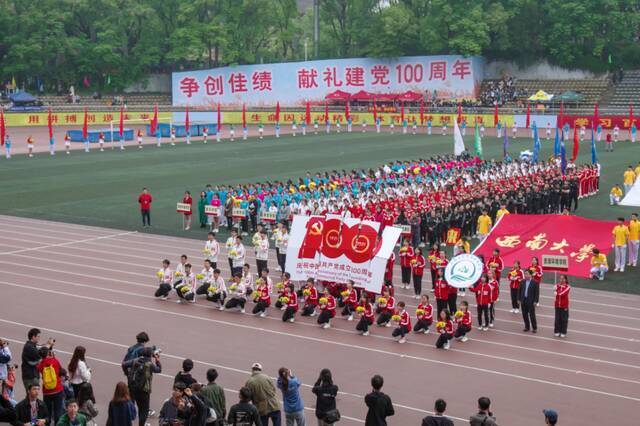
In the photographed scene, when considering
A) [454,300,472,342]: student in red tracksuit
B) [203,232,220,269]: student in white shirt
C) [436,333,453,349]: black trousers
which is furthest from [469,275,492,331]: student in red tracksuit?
[203,232,220,269]: student in white shirt

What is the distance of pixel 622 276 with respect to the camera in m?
23.6

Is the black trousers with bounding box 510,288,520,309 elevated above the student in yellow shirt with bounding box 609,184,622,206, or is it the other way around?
the student in yellow shirt with bounding box 609,184,622,206

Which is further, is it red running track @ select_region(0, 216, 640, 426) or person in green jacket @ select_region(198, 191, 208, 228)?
person in green jacket @ select_region(198, 191, 208, 228)

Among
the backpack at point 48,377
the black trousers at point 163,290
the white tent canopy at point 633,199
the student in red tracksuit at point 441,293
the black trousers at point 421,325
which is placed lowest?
the black trousers at point 421,325

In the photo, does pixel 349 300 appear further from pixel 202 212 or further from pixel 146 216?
pixel 146 216

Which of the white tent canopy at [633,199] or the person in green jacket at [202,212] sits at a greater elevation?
the white tent canopy at [633,199]

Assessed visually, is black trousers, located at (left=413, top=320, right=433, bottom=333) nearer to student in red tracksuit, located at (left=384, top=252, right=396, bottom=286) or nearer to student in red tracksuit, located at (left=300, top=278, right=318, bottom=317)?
student in red tracksuit, located at (left=384, top=252, right=396, bottom=286)

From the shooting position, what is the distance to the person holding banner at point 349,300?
19.7m

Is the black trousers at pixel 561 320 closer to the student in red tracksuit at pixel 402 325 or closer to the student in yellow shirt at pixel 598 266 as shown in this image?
the student in red tracksuit at pixel 402 325

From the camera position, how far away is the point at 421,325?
1856 centimetres

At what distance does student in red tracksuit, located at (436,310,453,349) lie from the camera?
17.5 m

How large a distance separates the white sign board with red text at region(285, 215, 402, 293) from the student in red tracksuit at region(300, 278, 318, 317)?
2.39ft

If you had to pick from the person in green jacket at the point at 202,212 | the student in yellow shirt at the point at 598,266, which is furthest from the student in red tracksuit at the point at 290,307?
the person in green jacket at the point at 202,212

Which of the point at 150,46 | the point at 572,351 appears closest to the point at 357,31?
the point at 150,46
